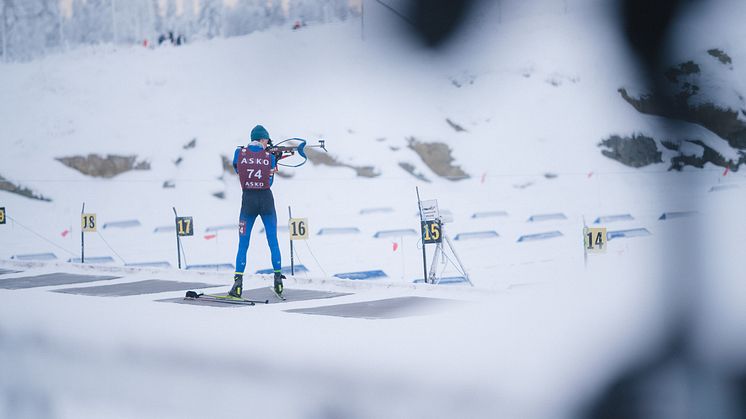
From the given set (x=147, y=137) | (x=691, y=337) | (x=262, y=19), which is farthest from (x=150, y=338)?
(x=691, y=337)

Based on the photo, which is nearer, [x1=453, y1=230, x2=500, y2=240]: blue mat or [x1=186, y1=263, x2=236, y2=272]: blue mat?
[x1=186, y1=263, x2=236, y2=272]: blue mat

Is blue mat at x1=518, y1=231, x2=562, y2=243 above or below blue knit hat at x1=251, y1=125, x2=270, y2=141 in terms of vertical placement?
below

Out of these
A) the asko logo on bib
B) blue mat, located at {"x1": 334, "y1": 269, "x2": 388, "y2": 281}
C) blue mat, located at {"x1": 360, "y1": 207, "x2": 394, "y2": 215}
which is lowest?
blue mat, located at {"x1": 334, "y1": 269, "x2": 388, "y2": 281}

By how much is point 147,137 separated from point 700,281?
60 cm

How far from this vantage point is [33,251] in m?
8.00

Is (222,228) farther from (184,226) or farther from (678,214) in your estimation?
(678,214)

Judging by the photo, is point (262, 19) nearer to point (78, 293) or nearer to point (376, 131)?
point (376, 131)

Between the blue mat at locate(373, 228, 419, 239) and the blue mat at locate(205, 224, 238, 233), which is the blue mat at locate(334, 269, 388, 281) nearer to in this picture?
the blue mat at locate(373, 228, 419, 239)

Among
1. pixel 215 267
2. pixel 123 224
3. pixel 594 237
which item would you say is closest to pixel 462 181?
pixel 594 237

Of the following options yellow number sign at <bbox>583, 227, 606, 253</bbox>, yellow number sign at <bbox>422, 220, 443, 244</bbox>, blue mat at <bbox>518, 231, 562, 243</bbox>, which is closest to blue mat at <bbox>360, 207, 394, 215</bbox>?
blue mat at <bbox>518, 231, 562, 243</bbox>

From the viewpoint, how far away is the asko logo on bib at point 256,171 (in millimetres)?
2760

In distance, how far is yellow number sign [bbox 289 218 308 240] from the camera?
422cm

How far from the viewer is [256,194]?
2.90 meters

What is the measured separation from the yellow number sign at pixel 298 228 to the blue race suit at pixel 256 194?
1.17 metres
